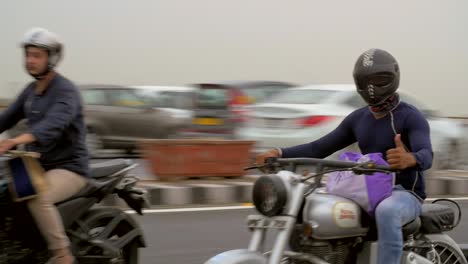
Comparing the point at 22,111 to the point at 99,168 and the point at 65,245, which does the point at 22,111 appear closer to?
the point at 99,168

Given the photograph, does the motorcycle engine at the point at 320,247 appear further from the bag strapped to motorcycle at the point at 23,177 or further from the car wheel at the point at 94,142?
the car wheel at the point at 94,142

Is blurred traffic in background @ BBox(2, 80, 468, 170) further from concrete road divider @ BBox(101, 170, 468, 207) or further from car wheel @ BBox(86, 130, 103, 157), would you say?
concrete road divider @ BBox(101, 170, 468, 207)

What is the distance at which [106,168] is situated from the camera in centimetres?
493

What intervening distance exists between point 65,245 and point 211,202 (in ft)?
18.1

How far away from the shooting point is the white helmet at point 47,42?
442cm

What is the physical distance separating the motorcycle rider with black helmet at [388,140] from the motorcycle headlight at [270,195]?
0.48m

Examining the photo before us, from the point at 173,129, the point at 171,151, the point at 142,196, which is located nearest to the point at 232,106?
the point at 173,129

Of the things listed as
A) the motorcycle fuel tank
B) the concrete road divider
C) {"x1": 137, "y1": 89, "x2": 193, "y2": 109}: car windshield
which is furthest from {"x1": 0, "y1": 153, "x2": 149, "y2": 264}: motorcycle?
{"x1": 137, "y1": 89, "x2": 193, "y2": 109}: car windshield

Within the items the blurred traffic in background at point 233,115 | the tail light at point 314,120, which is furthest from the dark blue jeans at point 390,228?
the tail light at point 314,120

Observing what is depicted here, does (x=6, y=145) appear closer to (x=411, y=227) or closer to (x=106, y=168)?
(x=106, y=168)

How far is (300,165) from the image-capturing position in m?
3.70

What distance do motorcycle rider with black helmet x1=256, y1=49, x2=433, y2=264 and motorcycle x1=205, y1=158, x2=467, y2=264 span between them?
93mm

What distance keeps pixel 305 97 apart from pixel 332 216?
29.6ft

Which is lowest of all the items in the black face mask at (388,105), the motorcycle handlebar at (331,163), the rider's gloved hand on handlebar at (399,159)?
the motorcycle handlebar at (331,163)
